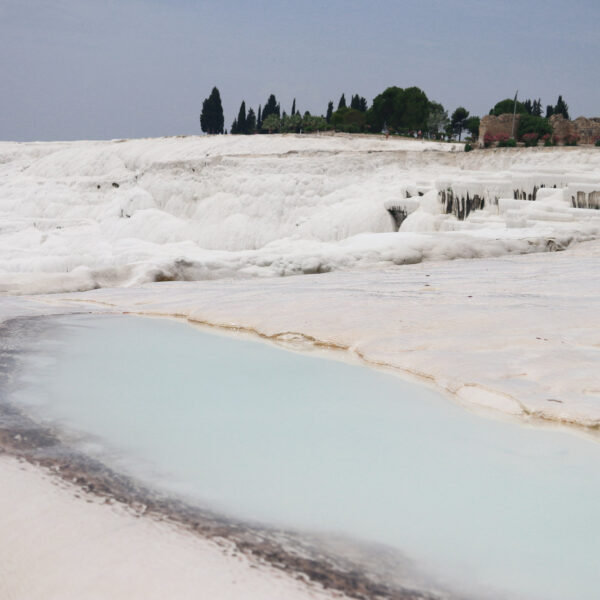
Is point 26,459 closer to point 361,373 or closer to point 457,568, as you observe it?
point 457,568

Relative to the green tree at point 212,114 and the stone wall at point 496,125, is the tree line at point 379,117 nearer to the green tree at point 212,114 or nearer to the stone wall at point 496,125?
the green tree at point 212,114

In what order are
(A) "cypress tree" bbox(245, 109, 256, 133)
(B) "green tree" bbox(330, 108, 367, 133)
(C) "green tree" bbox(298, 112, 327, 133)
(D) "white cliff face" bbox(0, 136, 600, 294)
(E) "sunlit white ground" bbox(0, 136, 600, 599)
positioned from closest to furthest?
1. (E) "sunlit white ground" bbox(0, 136, 600, 599)
2. (D) "white cliff face" bbox(0, 136, 600, 294)
3. (C) "green tree" bbox(298, 112, 327, 133)
4. (B) "green tree" bbox(330, 108, 367, 133)
5. (A) "cypress tree" bbox(245, 109, 256, 133)

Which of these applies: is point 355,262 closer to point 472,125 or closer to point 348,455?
point 348,455

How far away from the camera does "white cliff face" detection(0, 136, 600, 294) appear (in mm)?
8852

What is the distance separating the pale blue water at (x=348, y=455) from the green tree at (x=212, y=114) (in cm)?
4121

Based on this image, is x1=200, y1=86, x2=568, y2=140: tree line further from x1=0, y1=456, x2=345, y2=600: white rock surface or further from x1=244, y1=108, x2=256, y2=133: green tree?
x1=0, y1=456, x2=345, y2=600: white rock surface

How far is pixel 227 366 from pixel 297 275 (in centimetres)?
436

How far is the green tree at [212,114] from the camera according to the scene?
43.8 m

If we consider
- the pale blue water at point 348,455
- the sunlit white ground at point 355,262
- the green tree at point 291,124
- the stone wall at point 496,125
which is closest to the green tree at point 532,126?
the stone wall at point 496,125

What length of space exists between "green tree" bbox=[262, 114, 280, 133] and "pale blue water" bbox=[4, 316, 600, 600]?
4210cm

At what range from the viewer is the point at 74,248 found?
50.5 ft

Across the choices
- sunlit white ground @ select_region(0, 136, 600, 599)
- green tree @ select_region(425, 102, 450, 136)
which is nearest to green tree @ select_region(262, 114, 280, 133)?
green tree @ select_region(425, 102, 450, 136)

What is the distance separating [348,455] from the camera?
2877 mm

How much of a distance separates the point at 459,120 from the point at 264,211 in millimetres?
27404
